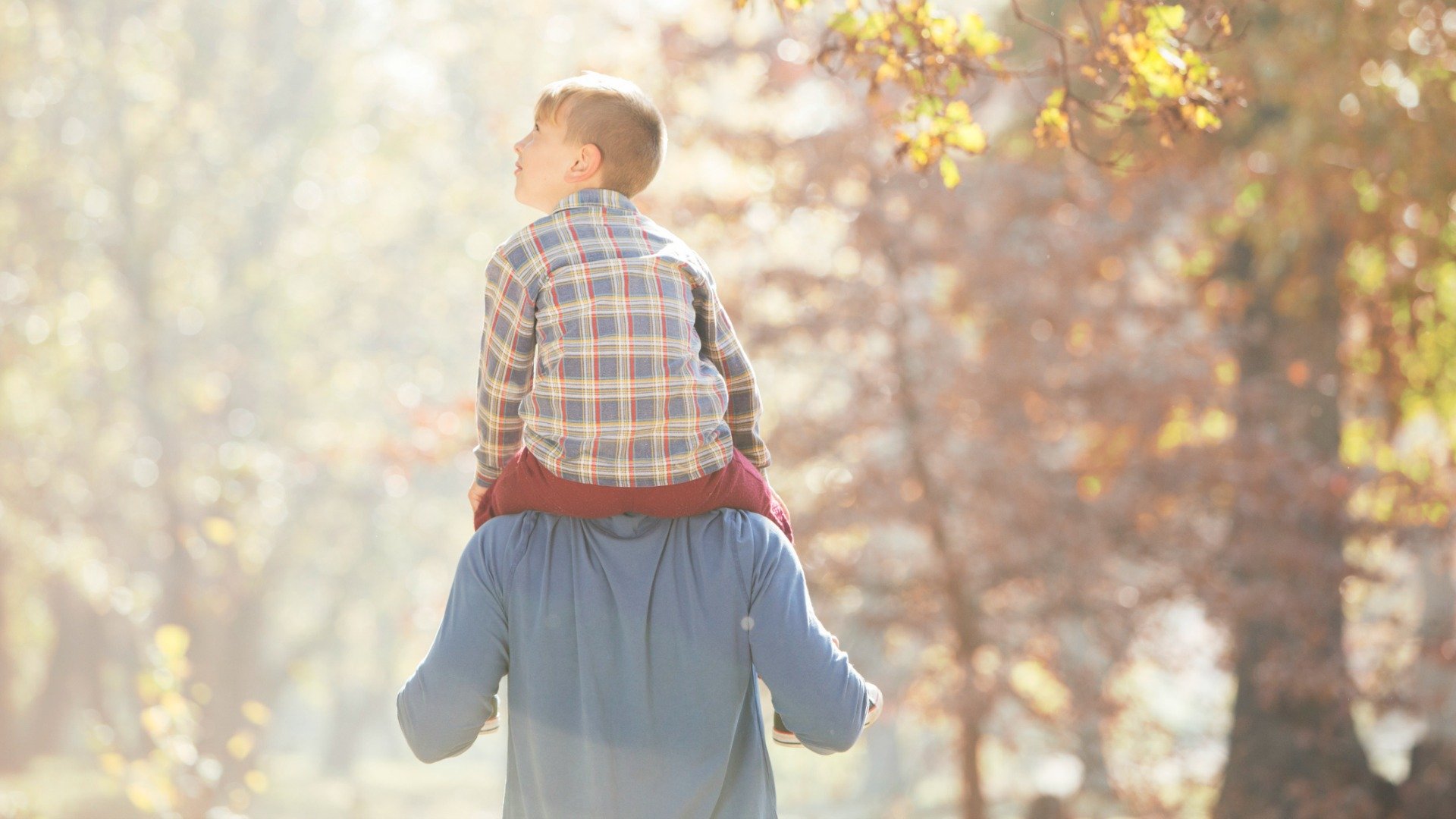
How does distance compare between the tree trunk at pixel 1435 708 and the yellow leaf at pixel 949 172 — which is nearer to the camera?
the yellow leaf at pixel 949 172

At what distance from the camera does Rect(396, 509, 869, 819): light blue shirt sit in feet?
6.15

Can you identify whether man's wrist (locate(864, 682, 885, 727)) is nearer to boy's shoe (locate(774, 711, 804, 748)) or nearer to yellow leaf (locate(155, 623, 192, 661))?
boy's shoe (locate(774, 711, 804, 748))

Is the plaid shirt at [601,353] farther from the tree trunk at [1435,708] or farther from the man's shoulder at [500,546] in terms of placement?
the tree trunk at [1435,708]

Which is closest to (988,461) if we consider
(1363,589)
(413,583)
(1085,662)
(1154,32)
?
(1085,662)

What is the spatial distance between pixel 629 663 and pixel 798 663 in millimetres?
240

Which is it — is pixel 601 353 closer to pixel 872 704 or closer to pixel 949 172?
pixel 872 704

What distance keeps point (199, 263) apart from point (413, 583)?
720cm

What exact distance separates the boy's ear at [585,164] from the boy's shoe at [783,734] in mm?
849

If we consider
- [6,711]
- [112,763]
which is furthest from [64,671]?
[112,763]

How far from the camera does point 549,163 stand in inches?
78.2

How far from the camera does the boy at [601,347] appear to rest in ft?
6.14

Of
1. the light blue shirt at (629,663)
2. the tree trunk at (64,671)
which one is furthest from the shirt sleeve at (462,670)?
the tree trunk at (64,671)

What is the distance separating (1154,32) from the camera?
2.59 metres

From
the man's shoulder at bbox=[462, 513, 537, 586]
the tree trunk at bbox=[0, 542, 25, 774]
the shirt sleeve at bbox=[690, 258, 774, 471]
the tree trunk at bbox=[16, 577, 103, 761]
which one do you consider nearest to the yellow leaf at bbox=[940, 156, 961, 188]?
the shirt sleeve at bbox=[690, 258, 774, 471]
